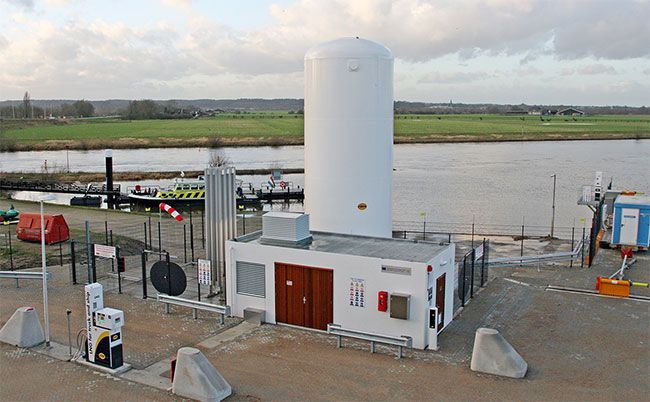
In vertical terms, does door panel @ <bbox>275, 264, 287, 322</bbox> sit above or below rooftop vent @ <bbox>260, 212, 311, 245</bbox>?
below

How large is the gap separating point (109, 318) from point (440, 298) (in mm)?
7660

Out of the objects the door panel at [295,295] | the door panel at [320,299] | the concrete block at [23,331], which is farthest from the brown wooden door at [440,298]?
the concrete block at [23,331]

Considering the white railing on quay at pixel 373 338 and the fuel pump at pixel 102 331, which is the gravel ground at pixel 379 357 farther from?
the fuel pump at pixel 102 331

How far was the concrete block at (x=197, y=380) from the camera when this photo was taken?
1058 cm

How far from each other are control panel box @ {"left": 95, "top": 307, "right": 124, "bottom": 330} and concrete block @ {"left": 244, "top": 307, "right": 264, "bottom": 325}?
3.88m

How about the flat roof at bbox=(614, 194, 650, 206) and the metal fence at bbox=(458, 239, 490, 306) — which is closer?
the metal fence at bbox=(458, 239, 490, 306)

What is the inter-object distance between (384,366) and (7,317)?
33.5ft

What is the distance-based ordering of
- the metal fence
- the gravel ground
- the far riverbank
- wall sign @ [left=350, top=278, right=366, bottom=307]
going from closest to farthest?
the gravel ground < wall sign @ [left=350, top=278, right=366, bottom=307] < the metal fence < the far riverbank

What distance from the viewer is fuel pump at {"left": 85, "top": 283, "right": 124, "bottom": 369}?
1173 centimetres

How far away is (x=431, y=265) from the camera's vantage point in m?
13.4

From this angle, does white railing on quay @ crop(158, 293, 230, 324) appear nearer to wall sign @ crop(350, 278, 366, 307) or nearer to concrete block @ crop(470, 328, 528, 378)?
wall sign @ crop(350, 278, 366, 307)

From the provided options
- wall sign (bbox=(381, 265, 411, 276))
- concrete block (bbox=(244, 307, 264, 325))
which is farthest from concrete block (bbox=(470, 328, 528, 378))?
concrete block (bbox=(244, 307, 264, 325))

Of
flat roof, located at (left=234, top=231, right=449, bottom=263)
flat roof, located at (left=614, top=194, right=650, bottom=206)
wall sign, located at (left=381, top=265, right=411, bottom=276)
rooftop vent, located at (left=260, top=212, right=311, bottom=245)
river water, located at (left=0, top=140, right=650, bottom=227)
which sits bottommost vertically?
river water, located at (left=0, top=140, right=650, bottom=227)

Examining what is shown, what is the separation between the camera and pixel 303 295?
1452cm
